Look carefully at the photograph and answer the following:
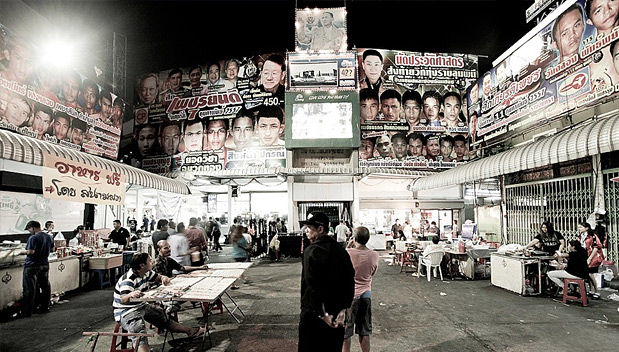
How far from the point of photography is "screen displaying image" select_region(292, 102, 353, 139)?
17.7 metres

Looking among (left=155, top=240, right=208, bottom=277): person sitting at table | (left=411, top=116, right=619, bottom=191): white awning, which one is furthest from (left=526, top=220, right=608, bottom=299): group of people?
(left=155, top=240, right=208, bottom=277): person sitting at table

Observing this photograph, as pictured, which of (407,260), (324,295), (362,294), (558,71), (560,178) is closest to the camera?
(324,295)

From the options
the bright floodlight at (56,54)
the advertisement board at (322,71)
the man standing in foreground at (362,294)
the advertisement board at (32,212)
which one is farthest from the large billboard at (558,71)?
the advertisement board at (32,212)

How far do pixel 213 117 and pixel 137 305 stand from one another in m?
16.5

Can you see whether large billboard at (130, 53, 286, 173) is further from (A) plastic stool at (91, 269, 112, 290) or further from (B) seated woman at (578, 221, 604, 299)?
(B) seated woman at (578, 221, 604, 299)

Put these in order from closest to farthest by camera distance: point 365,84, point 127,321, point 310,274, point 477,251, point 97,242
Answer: point 310,274
point 127,321
point 477,251
point 97,242
point 365,84

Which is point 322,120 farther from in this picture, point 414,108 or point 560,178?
point 560,178

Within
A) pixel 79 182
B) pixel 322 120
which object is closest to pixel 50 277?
pixel 79 182

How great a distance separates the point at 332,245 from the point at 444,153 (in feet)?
57.7

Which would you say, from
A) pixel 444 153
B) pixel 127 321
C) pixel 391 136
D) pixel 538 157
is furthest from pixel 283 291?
pixel 444 153

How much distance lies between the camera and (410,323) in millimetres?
5953

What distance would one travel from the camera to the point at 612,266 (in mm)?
8672

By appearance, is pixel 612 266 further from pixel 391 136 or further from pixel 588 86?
pixel 391 136

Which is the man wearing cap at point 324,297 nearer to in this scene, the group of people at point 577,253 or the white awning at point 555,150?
the group of people at point 577,253
